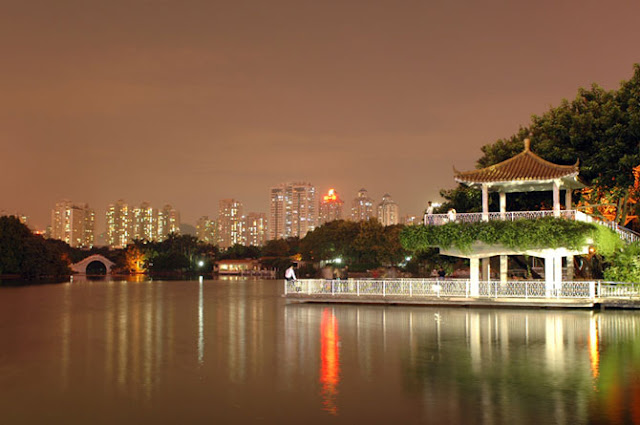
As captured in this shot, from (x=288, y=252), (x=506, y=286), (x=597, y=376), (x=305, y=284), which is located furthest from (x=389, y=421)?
(x=288, y=252)

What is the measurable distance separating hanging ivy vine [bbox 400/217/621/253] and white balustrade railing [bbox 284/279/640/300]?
1.69 meters

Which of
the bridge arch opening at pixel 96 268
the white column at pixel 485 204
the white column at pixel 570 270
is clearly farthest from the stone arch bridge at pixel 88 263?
the white column at pixel 570 270

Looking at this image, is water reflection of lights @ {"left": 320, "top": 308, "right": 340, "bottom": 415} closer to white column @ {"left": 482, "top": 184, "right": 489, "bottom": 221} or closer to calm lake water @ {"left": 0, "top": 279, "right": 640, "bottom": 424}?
calm lake water @ {"left": 0, "top": 279, "right": 640, "bottom": 424}

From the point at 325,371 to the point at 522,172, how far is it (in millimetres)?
19345

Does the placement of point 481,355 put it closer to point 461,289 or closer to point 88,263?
point 461,289

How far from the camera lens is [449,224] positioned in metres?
27.1

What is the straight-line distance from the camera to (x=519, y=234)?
84.8ft

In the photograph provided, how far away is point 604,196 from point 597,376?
2837 cm

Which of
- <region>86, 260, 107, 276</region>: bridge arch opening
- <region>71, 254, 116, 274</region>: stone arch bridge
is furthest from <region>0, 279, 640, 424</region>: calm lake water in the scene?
<region>86, 260, 107, 276</region>: bridge arch opening

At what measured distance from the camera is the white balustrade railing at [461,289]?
2483cm

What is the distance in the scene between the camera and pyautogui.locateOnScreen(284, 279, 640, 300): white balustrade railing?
24828 mm

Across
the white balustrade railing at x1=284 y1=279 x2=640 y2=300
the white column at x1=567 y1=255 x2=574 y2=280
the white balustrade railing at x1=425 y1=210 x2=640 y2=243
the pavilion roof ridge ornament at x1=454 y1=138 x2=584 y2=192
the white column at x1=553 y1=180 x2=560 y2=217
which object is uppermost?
the pavilion roof ridge ornament at x1=454 y1=138 x2=584 y2=192

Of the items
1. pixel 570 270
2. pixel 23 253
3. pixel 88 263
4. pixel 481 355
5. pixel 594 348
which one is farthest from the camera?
pixel 88 263

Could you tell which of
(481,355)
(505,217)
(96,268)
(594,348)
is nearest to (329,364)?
(481,355)
